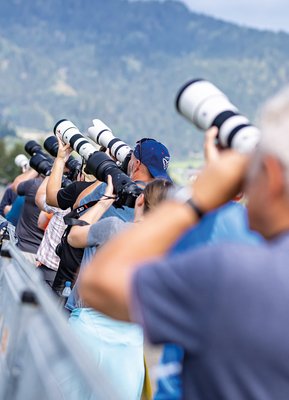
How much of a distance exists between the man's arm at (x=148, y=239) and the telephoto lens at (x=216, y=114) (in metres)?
0.28

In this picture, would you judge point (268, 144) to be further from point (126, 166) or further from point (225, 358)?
point (126, 166)

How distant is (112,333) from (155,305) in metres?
2.87

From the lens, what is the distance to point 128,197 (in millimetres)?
5477

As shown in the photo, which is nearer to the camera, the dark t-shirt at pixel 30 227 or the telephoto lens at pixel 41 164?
the telephoto lens at pixel 41 164

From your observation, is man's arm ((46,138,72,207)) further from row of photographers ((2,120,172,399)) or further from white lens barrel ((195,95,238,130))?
white lens barrel ((195,95,238,130))

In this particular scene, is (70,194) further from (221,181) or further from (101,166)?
(221,181)

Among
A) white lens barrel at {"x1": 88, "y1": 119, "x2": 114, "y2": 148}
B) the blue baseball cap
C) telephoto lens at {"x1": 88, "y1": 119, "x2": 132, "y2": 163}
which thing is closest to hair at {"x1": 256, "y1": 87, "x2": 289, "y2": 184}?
the blue baseball cap

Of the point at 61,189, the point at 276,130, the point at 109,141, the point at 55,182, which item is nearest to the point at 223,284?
the point at 276,130

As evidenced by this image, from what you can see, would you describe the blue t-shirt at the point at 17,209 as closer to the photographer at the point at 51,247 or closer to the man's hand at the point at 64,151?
the photographer at the point at 51,247

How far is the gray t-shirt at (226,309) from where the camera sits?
2082 mm

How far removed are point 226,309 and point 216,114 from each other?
75 centimetres

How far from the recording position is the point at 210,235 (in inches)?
105

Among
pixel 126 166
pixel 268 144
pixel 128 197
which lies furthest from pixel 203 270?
pixel 126 166

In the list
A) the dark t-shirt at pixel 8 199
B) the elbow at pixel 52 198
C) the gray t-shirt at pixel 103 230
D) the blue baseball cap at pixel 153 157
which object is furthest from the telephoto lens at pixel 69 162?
the dark t-shirt at pixel 8 199
